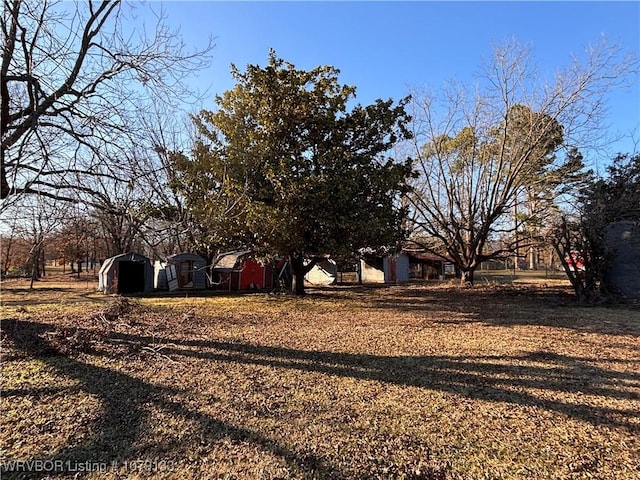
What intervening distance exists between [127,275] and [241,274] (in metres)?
5.36

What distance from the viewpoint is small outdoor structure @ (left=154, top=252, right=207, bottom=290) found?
19.4 metres

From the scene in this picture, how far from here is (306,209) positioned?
1067 centimetres

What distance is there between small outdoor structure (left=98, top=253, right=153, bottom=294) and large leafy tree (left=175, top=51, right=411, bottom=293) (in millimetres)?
8090

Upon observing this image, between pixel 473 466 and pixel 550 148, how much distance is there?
1639 centimetres

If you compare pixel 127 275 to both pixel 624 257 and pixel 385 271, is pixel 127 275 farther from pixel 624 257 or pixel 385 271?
pixel 624 257

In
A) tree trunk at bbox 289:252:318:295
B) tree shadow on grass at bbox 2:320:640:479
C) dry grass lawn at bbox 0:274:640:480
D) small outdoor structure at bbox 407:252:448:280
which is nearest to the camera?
dry grass lawn at bbox 0:274:640:480

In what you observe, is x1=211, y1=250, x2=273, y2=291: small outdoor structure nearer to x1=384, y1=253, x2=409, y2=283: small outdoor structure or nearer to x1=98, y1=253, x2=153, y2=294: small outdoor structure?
x1=98, y1=253, x2=153, y2=294: small outdoor structure

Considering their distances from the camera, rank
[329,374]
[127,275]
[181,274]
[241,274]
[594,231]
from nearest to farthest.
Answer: [329,374] < [594,231] < [127,275] < [241,274] < [181,274]

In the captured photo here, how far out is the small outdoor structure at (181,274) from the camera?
1939 centimetres

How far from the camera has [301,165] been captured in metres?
11.3

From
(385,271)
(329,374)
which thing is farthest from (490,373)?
(385,271)

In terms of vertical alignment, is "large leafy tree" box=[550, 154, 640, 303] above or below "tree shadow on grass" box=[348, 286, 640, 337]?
above

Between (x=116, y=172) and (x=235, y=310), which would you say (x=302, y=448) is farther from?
(x=235, y=310)

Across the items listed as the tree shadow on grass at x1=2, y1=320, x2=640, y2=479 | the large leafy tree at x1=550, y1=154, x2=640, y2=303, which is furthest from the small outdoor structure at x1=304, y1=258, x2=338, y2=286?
the tree shadow on grass at x1=2, y1=320, x2=640, y2=479
